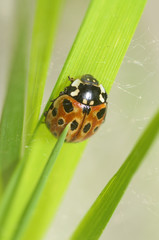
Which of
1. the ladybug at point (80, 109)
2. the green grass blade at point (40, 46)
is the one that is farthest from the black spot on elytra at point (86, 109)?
the green grass blade at point (40, 46)

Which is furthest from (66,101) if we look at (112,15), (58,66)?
(112,15)

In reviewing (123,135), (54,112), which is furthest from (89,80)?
(123,135)

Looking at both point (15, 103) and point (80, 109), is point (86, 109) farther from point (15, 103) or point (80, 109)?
point (15, 103)

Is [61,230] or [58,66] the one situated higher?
[58,66]

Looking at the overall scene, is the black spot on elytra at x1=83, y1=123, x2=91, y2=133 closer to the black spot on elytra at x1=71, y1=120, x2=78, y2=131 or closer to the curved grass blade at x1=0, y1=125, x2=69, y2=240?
the black spot on elytra at x1=71, y1=120, x2=78, y2=131

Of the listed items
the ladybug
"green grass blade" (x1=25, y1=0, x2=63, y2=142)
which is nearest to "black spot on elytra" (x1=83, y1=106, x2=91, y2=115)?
the ladybug

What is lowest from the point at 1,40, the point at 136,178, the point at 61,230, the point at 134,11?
the point at 61,230

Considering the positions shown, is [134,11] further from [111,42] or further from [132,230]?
[132,230]

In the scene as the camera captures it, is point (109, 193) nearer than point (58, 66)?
Yes
